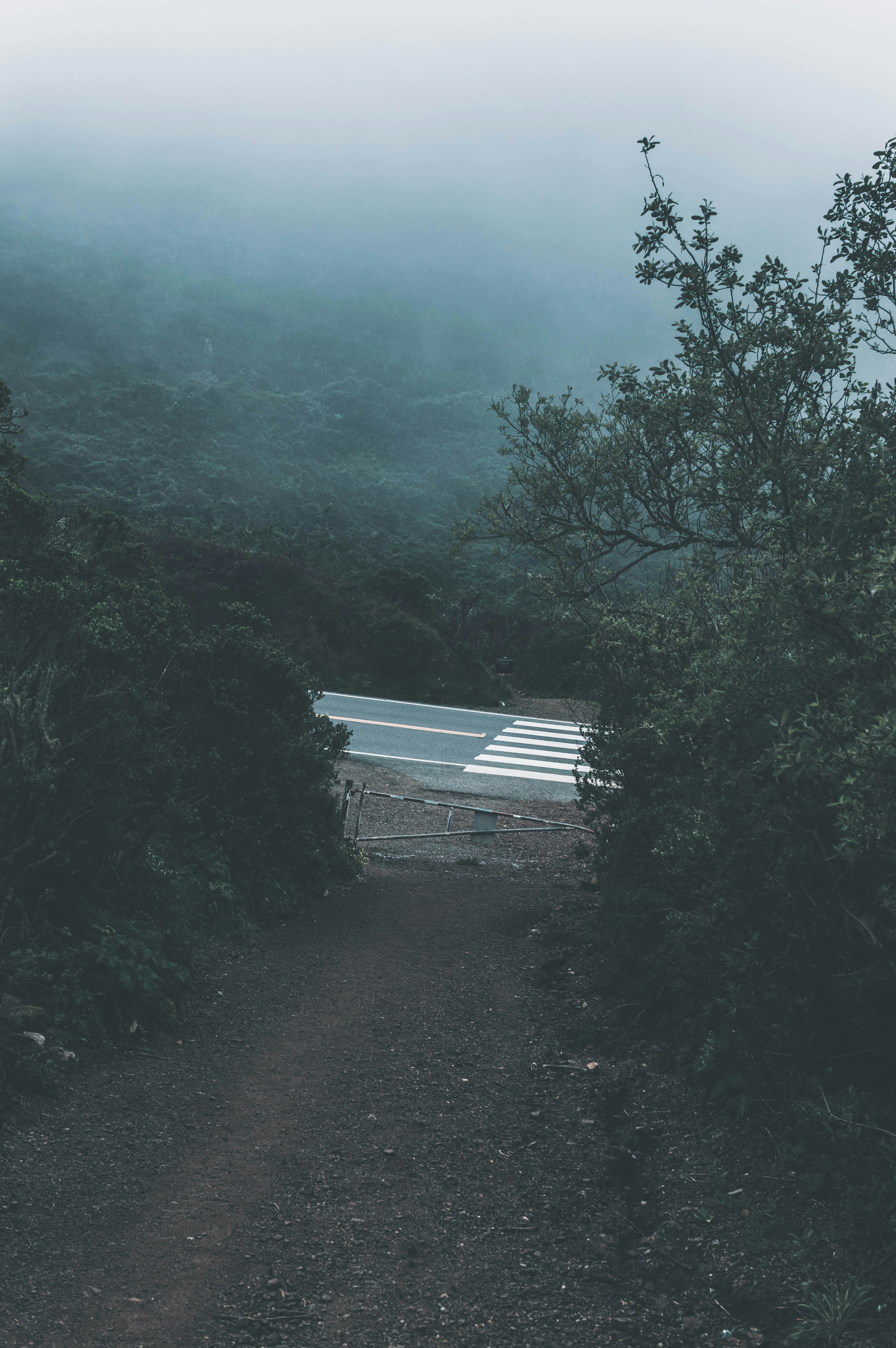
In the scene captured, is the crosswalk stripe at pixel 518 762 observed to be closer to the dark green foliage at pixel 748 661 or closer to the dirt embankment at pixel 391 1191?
the dark green foliage at pixel 748 661

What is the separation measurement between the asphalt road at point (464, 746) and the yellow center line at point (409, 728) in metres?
0.03

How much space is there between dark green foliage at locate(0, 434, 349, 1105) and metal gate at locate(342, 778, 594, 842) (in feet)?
9.46

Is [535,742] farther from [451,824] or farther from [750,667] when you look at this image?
[750,667]

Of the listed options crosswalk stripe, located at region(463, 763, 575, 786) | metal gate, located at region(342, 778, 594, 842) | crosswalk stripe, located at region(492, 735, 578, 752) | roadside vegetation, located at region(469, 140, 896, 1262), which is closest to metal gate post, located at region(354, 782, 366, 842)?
metal gate, located at region(342, 778, 594, 842)

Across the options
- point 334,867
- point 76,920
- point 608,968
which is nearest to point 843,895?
point 608,968

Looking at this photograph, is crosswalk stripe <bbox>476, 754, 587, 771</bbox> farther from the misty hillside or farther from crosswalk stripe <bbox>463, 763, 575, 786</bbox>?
the misty hillside

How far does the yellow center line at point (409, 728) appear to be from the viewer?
20.1 m

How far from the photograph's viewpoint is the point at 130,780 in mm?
6605

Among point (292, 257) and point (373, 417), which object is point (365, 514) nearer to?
point (373, 417)

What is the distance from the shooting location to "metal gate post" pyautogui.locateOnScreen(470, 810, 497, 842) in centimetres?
1354

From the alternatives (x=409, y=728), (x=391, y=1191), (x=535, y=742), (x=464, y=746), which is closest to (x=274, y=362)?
(x=409, y=728)

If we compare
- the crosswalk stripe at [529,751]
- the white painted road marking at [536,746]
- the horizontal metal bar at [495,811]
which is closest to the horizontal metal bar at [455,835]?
the horizontal metal bar at [495,811]

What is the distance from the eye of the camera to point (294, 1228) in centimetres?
390

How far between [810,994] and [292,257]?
326ft
